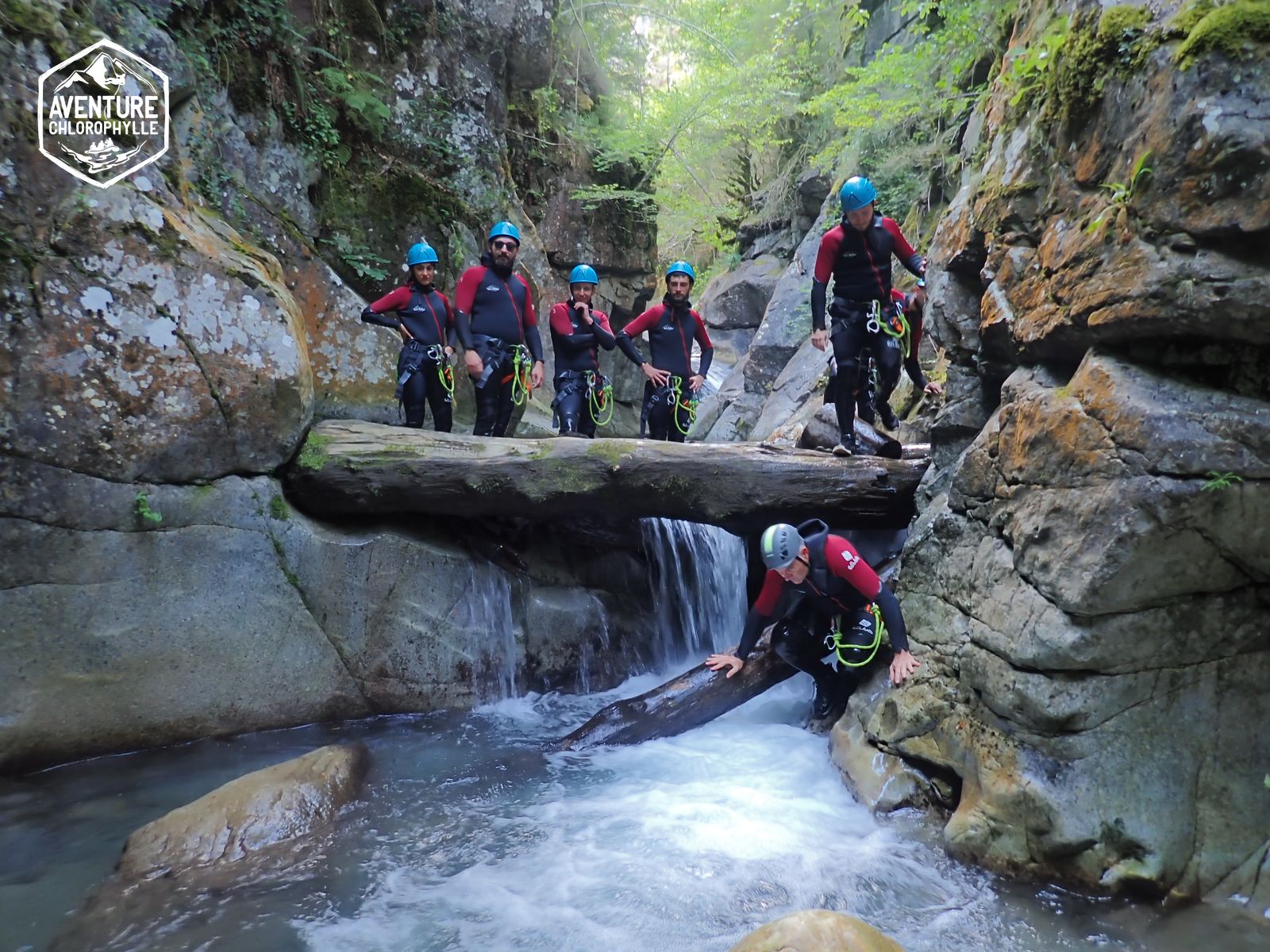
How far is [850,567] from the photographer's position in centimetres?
524

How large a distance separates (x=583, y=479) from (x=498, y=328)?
213 centimetres

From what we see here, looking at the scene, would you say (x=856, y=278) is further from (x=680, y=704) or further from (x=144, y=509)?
(x=144, y=509)

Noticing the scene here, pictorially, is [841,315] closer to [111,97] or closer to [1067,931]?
[1067,931]

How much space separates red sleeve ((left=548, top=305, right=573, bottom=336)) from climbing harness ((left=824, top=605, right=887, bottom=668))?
4122 millimetres

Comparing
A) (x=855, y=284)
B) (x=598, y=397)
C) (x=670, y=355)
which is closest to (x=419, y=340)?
(x=598, y=397)

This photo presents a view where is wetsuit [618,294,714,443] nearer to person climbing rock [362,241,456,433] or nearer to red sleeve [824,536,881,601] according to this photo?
person climbing rock [362,241,456,433]

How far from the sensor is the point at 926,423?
730 cm

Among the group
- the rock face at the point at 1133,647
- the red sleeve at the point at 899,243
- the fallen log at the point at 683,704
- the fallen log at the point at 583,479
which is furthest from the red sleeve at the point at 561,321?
the rock face at the point at 1133,647

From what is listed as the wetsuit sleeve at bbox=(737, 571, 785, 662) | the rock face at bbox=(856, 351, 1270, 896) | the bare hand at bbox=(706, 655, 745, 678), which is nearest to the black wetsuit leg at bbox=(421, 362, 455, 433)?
the bare hand at bbox=(706, 655, 745, 678)

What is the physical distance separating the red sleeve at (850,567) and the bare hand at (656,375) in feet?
10.7

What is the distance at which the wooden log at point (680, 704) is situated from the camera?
19.4 feet

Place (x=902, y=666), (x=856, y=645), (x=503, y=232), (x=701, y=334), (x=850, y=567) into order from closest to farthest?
(x=902, y=666) < (x=850, y=567) < (x=856, y=645) < (x=503, y=232) < (x=701, y=334)

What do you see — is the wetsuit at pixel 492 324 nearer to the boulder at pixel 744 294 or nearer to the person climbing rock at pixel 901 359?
the person climbing rock at pixel 901 359

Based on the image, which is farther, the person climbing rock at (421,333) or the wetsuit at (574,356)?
the wetsuit at (574,356)
